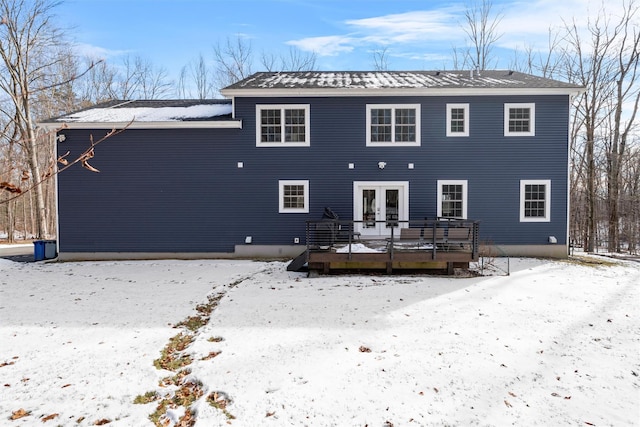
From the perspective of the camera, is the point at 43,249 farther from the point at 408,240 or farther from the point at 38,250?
the point at 408,240

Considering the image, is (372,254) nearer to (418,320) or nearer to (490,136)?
(418,320)

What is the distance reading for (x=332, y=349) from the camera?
16.9 ft

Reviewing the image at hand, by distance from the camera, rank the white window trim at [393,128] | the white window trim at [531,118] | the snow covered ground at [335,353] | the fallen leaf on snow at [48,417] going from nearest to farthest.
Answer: the fallen leaf on snow at [48,417], the snow covered ground at [335,353], the white window trim at [531,118], the white window trim at [393,128]

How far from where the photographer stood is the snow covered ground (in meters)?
3.85

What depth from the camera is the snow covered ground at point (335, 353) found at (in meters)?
3.85

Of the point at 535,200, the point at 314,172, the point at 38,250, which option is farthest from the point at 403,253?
the point at 38,250

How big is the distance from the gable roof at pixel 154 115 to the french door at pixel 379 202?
498cm

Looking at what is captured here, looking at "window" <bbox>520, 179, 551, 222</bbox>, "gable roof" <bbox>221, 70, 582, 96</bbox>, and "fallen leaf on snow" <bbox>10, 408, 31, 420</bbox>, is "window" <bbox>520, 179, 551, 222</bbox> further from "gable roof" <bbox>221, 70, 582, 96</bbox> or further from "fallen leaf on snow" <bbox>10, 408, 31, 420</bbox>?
"fallen leaf on snow" <bbox>10, 408, 31, 420</bbox>

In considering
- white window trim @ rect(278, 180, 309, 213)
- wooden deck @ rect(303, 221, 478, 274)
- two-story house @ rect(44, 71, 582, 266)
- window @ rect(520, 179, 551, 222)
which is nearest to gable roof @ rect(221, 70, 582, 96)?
two-story house @ rect(44, 71, 582, 266)

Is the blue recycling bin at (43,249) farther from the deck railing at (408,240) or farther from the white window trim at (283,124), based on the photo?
the deck railing at (408,240)

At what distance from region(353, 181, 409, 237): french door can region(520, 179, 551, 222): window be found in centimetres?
401

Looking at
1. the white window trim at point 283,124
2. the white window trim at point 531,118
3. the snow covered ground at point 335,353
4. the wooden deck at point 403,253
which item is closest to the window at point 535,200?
the white window trim at point 531,118

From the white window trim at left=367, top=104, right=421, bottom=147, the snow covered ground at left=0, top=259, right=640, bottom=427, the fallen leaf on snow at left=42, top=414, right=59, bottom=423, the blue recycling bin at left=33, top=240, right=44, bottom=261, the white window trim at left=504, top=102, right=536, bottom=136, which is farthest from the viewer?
the blue recycling bin at left=33, top=240, right=44, bottom=261

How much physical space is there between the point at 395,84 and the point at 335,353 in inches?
415
